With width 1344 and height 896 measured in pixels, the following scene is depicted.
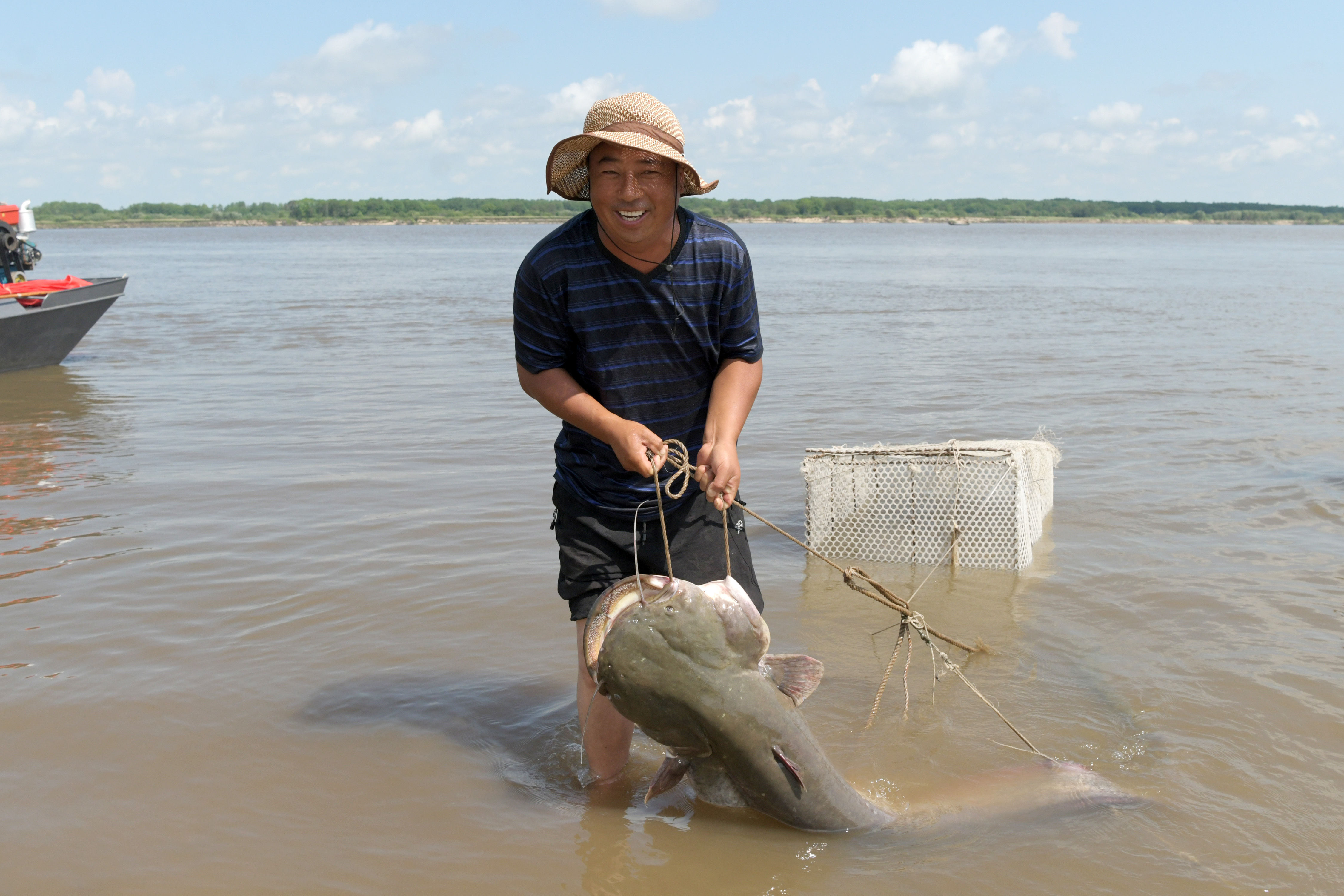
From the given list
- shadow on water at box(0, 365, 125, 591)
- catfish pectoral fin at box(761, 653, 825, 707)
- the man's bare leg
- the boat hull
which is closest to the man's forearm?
catfish pectoral fin at box(761, 653, 825, 707)

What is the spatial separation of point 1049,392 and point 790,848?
9.29 m

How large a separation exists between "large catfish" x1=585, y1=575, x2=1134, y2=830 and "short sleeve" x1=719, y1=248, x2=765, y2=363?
703 mm

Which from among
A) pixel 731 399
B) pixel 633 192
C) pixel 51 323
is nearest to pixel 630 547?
pixel 731 399

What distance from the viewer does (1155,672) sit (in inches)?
176

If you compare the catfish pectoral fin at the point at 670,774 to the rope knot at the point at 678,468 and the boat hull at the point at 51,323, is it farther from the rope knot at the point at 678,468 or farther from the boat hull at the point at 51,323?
the boat hull at the point at 51,323

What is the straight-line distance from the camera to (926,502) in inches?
229

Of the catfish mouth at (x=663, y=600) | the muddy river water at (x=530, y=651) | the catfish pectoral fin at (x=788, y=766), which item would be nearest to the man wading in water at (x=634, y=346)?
the catfish mouth at (x=663, y=600)

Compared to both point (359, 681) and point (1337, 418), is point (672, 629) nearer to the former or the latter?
point (359, 681)

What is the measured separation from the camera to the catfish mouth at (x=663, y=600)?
9.20 ft

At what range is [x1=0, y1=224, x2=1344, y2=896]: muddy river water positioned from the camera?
10.5ft

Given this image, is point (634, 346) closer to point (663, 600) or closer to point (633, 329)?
point (633, 329)

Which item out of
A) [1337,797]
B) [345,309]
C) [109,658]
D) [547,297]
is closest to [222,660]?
[109,658]

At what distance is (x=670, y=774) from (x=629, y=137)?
5.92 ft

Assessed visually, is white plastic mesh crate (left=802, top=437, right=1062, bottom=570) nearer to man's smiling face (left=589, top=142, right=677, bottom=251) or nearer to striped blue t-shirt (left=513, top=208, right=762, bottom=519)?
striped blue t-shirt (left=513, top=208, right=762, bottom=519)
